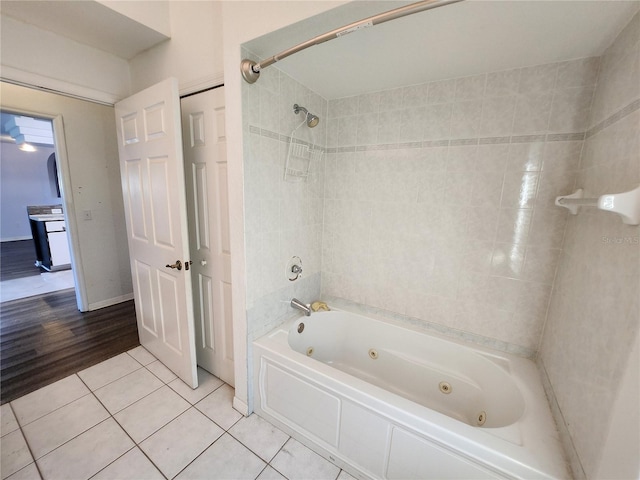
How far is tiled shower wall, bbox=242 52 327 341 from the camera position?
1385 mm

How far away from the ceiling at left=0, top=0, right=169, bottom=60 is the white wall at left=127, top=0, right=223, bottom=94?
11 centimetres

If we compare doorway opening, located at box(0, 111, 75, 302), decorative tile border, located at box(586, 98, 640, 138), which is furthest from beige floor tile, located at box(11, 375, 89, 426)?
decorative tile border, located at box(586, 98, 640, 138)

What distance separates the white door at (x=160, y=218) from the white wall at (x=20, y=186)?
6.74 m

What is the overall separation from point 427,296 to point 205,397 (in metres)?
1.66

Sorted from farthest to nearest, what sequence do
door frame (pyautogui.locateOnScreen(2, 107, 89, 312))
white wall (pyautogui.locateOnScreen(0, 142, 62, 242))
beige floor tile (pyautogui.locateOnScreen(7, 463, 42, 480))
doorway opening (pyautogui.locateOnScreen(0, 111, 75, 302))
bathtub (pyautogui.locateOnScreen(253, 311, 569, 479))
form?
white wall (pyautogui.locateOnScreen(0, 142, 62, 242)) → doorway opening (pyautogui.locateOnScreen(0, 111, 75, 302)) → door frame (pyautogui.locateOnScreen(2, 107, 89, 312)) → beige floor tile (pyautogui.locateOnScreen(7, 463, 42, 480)) → bathtub (pyautogui.locateOnScreen(253, 311, 569, 479))

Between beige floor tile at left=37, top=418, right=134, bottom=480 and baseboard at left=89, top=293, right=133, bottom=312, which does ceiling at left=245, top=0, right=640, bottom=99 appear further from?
baseboard at left=89, top=293, right=133, bottom=312

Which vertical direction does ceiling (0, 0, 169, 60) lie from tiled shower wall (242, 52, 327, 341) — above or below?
above

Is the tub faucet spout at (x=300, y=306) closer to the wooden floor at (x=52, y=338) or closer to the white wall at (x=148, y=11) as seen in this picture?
the wooden floor at (x=52, y=338)

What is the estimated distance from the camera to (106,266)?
9.67 feet

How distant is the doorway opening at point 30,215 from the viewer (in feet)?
11.7

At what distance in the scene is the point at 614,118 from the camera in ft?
3.21

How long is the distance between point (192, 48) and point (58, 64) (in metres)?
0.91


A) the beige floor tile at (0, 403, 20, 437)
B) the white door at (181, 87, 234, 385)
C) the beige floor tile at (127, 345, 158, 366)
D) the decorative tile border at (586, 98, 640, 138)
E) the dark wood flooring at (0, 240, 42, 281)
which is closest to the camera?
the decorative tile border at (586, 98, 640, 138)

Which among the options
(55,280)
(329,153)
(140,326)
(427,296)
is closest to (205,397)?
(140,326)
